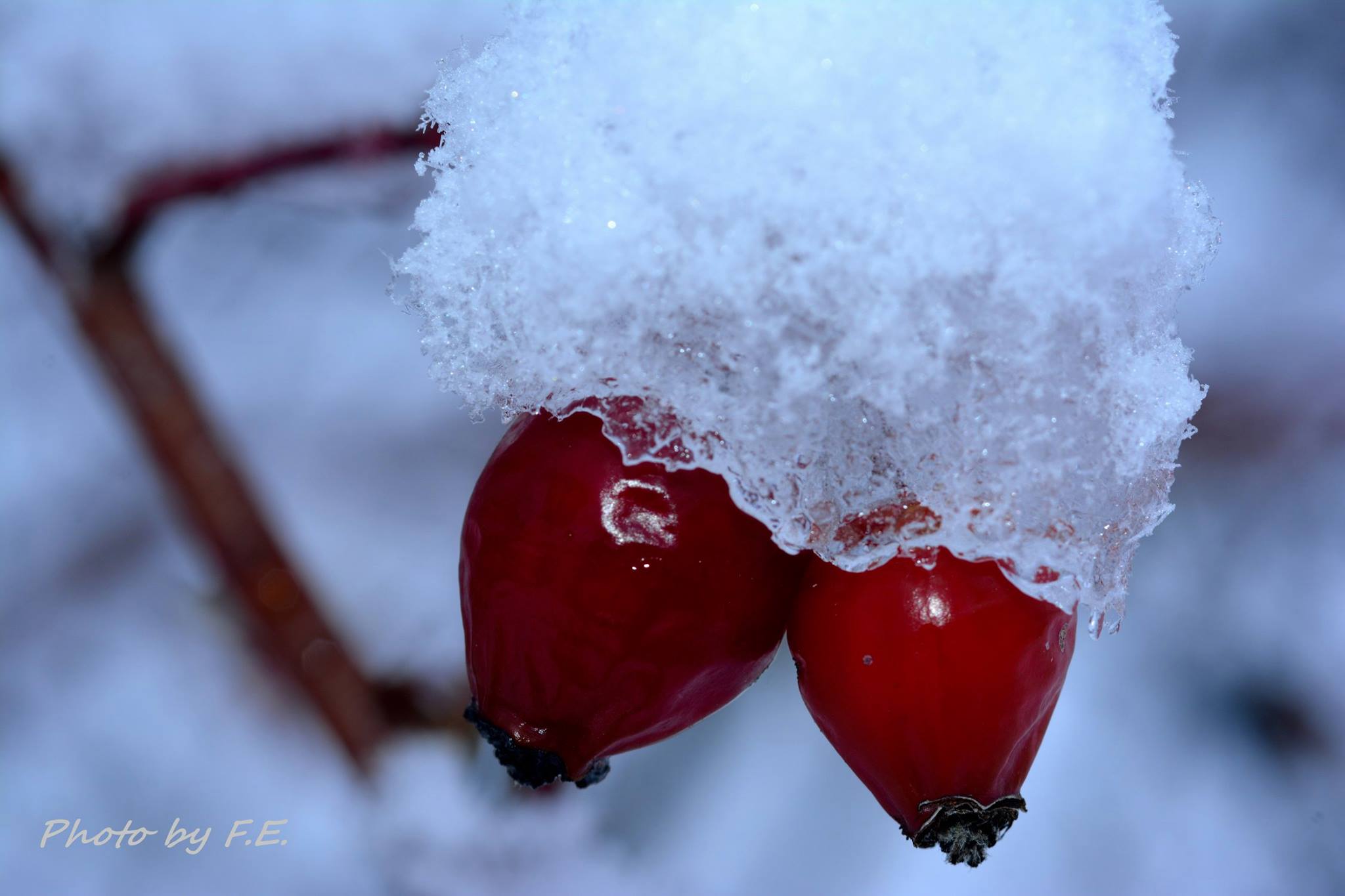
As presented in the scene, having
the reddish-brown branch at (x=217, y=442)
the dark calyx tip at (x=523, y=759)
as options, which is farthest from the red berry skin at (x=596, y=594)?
the reddish-brown branch at (x=217, y=442)

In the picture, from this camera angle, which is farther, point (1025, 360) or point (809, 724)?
point (809, 724)

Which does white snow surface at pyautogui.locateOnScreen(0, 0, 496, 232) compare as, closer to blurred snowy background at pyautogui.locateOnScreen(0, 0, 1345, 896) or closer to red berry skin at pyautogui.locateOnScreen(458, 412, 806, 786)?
blurred snowy background at pyautogui.locateOnScreen(0, 0, 1345, 896)

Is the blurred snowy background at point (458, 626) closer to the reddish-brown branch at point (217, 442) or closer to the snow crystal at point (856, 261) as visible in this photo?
the reddish-brown branch at point (217, 442)

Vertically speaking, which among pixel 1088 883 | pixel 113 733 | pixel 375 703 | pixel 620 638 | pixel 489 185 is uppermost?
pixel 489 185

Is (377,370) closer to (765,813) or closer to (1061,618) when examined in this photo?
(765,813)

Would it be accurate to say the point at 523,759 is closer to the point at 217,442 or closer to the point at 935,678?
the point at 935,678

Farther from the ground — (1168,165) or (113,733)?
(1168,165)

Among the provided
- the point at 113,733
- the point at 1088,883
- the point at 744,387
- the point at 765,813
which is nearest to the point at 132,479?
the point at 113,733
